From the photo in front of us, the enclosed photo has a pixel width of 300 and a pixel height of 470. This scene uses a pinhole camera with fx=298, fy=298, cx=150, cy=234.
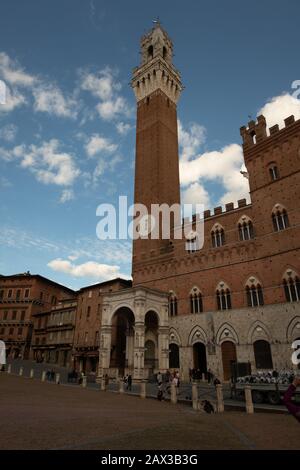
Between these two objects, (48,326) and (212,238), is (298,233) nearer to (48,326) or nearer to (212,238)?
(212,238)

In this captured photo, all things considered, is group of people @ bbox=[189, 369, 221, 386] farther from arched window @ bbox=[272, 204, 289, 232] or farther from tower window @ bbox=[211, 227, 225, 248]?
arched window @ bbox=[272, 204, 289, 232]

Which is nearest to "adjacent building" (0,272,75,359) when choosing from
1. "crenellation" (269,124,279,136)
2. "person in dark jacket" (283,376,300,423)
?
"crenellation" (269,124,279,136)

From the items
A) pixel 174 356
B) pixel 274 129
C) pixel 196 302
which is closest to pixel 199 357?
pixel 174 356

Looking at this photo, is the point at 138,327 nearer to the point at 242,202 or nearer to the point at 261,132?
the point at 242,202

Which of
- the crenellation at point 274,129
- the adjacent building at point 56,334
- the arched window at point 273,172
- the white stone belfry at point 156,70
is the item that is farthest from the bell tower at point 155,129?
the adjacent building at point 56,334

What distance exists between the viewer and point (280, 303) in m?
24.1

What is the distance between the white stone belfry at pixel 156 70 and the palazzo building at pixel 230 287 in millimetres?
20329

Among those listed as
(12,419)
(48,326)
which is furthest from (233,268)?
(48,326)

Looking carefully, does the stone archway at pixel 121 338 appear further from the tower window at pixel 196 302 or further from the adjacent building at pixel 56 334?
the adjacent building at pixel 56 334

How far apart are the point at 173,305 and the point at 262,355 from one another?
1017 cm

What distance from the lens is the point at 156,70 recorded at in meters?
45.4

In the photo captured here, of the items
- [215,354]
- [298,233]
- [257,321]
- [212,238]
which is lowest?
[215,354]
